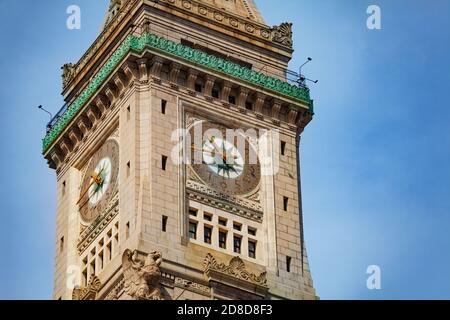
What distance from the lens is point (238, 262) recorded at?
372 feet

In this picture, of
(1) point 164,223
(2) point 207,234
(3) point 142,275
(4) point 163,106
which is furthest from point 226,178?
(3) point 142,275

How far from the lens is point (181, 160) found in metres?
116

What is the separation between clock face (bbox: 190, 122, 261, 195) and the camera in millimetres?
116500

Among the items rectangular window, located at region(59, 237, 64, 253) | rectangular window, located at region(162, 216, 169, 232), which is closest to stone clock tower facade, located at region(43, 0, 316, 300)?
rectangular window, located at region(162, 216, 169, 232)

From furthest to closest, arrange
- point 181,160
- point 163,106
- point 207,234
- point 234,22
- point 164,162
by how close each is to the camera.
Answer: point 234,22 → point 163,106 → point 181,160 → point 164,162 → point 207,234

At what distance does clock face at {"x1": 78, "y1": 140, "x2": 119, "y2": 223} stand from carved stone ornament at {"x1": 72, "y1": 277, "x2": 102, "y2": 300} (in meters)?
4.98

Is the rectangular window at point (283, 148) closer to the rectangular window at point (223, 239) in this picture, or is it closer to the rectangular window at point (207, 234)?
the rectangular window at point (223, 239)

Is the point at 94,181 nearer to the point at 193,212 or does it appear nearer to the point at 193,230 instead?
the point at 193,212

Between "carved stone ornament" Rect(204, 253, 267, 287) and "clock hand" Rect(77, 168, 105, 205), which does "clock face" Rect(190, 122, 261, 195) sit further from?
"clock hand" Rect(77, 168, 105, 205)

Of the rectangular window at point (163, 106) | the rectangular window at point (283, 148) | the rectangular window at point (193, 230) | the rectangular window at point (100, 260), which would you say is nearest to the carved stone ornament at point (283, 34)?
the rectangular window at point (283, 148)

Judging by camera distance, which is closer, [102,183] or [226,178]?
[226,178]

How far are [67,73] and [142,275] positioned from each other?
68.9 ft

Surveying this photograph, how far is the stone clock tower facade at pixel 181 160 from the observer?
113 meters
